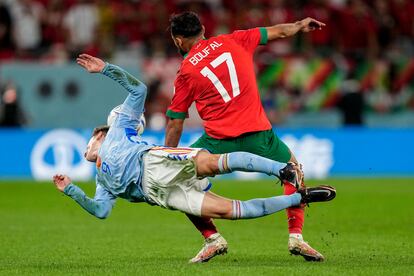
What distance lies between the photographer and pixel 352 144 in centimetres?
2373

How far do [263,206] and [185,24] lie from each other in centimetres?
195

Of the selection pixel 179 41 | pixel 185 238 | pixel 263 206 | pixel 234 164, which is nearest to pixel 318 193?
pixel 263 206

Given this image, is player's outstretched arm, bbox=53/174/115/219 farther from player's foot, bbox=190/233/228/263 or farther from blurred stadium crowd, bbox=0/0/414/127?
blurred stadium crowd, bbox=0/0/414/127

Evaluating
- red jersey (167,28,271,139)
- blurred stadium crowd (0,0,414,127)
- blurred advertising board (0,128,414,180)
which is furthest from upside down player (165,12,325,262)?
blurred stadium crowd (0,0,414,127)

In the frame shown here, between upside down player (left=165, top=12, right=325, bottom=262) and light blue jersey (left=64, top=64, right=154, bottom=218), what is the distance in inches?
15.5

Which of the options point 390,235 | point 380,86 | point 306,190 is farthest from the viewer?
point 380,86

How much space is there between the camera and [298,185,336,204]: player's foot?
9055 millimetres

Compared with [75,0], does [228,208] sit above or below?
below

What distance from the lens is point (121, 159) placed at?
9727 mm

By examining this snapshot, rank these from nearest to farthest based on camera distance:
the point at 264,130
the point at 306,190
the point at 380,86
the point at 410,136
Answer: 1. the point at 306,190
2. the point at 264,130
3. the point at 410,136
4. the point at 380,86

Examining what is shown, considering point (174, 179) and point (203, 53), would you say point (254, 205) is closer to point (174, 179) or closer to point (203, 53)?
point (174, 179)

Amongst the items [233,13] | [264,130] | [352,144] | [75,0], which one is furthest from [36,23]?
[264,130]

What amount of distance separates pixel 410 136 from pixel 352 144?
1.29 metres

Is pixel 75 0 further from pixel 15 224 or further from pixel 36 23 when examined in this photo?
pixel 15 224
